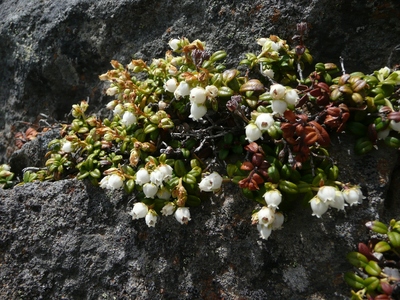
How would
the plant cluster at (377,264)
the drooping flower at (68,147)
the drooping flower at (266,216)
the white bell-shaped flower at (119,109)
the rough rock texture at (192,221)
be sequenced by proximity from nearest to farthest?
1. the plant cluster at (377,264)
2. the drooping flower at (266,216)
3. the rough rock texture at (192,221)
4. the white bell-shaped flower at (119,109)
5. the drooping flower at (68,147)

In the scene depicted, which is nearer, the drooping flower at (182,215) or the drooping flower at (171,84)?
the drooping flower at (182,215)

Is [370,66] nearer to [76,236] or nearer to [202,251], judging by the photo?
[202,251]

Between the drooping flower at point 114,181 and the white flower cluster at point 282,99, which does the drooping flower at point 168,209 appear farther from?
the white flower cluster at point 282,99

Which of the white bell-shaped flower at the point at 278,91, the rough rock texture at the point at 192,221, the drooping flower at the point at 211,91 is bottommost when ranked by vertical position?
the rough rock texture at the point at 192,221

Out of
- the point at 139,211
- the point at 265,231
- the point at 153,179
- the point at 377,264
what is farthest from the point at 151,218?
the point at 377,264

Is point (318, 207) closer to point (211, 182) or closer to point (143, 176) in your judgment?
point (211, 182)

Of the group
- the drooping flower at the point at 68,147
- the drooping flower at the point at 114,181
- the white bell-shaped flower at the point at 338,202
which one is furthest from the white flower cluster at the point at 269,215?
the drooping flower at the point at 68,147

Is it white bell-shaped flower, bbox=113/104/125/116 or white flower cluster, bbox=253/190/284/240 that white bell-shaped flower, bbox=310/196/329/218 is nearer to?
white flower cluster, bbox=253/190/284/240
